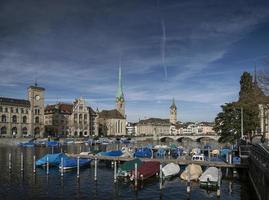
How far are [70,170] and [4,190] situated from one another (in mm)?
19419

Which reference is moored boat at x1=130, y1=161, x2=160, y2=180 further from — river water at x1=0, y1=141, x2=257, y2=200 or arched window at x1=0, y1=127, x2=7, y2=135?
arched window at x1=0, y1=127, x2=7, y2=135

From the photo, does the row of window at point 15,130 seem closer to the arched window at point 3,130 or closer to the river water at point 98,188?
the arched window at point 3,130

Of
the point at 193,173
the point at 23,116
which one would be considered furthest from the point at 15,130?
the point at 193,173

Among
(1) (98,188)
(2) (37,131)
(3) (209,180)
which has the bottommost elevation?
(1) (98,188)

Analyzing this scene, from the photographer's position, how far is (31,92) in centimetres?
19550

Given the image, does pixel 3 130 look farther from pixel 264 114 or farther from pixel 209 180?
pixel 209 180

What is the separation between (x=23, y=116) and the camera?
190 m

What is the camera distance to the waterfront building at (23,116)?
7092 inches

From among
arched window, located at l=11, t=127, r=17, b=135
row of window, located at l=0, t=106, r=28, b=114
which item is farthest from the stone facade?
Answer: row of window, located at l=0, t=106, r=28, b=114

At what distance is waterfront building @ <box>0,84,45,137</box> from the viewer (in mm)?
180125

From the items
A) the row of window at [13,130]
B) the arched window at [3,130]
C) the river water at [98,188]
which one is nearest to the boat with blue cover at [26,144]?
the arched window at [3,130]

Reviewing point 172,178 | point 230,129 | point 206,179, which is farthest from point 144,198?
point 230,129

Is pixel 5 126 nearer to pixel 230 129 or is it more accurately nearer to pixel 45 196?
pixel 230 129

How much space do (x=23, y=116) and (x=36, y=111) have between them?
8.75 metres
